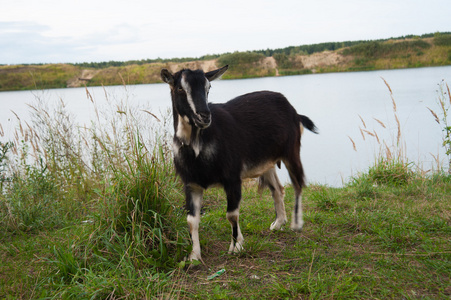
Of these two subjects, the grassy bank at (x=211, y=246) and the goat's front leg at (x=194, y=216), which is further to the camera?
the goat's front leg at (x=194, y=216)

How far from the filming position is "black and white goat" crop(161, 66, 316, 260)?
3721 millimetres

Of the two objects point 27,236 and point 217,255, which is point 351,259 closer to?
point 217,255

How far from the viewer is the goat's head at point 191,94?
348 centimetres

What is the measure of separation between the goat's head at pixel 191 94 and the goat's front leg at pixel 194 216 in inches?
31.6

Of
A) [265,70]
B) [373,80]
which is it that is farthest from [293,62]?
[373,80]

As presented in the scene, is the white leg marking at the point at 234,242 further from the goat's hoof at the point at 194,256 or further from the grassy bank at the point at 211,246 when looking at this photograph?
the goat's hoof at the point at 194,256

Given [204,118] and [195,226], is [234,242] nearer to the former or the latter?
[195,226]

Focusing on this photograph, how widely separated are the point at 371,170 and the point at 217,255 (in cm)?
426

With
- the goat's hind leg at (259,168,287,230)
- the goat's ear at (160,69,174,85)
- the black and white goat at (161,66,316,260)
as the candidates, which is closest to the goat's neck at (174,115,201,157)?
the black and white goat at (161,66,316,260)

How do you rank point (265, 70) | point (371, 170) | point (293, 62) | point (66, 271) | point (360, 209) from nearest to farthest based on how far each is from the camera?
point (66, 271) → point (360, 209) → point (371, 170) → point (265, 70) → point (293, 62)

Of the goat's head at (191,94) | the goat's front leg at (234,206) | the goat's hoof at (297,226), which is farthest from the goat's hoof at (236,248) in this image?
the goat's head at (191,94)

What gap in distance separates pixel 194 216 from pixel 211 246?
1.73 ft

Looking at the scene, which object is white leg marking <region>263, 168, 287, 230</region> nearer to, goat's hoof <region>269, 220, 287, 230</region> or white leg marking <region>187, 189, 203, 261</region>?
goat's hoof <region>269, 220, 287, 230</region>

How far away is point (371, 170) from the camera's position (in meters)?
7.11
